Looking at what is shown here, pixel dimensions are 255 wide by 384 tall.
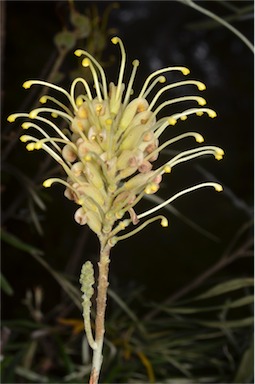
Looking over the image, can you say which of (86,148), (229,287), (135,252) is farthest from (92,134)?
(135,252)

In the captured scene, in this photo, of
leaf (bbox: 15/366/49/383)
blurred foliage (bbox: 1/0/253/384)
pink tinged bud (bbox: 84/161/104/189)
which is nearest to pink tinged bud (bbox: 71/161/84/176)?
pink tinged bud (bbox: 84/161/104/189)

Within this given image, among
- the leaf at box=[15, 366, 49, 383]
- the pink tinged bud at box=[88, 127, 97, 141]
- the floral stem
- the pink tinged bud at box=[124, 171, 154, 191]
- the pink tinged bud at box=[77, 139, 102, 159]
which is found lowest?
the leaf at box=[15, 366, 49, 383]

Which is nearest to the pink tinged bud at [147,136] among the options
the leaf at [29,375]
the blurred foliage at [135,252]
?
the blurred foliage at [135,252]

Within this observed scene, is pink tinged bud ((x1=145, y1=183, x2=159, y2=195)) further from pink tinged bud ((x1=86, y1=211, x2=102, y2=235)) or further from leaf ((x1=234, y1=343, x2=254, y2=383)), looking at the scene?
leaf ((x1=234, y1=343, x2=254, y2=383))

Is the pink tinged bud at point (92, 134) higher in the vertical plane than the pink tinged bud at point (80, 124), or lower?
lower

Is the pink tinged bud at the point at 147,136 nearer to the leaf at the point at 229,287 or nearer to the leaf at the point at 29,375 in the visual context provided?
the leaf at the point at 229,287

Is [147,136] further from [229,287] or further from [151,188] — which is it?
[229,287]

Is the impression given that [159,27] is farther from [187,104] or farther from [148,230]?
[148,230]

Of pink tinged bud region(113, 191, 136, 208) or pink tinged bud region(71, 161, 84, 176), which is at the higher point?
pink tinged bud region(71, 161, 84, 176)
